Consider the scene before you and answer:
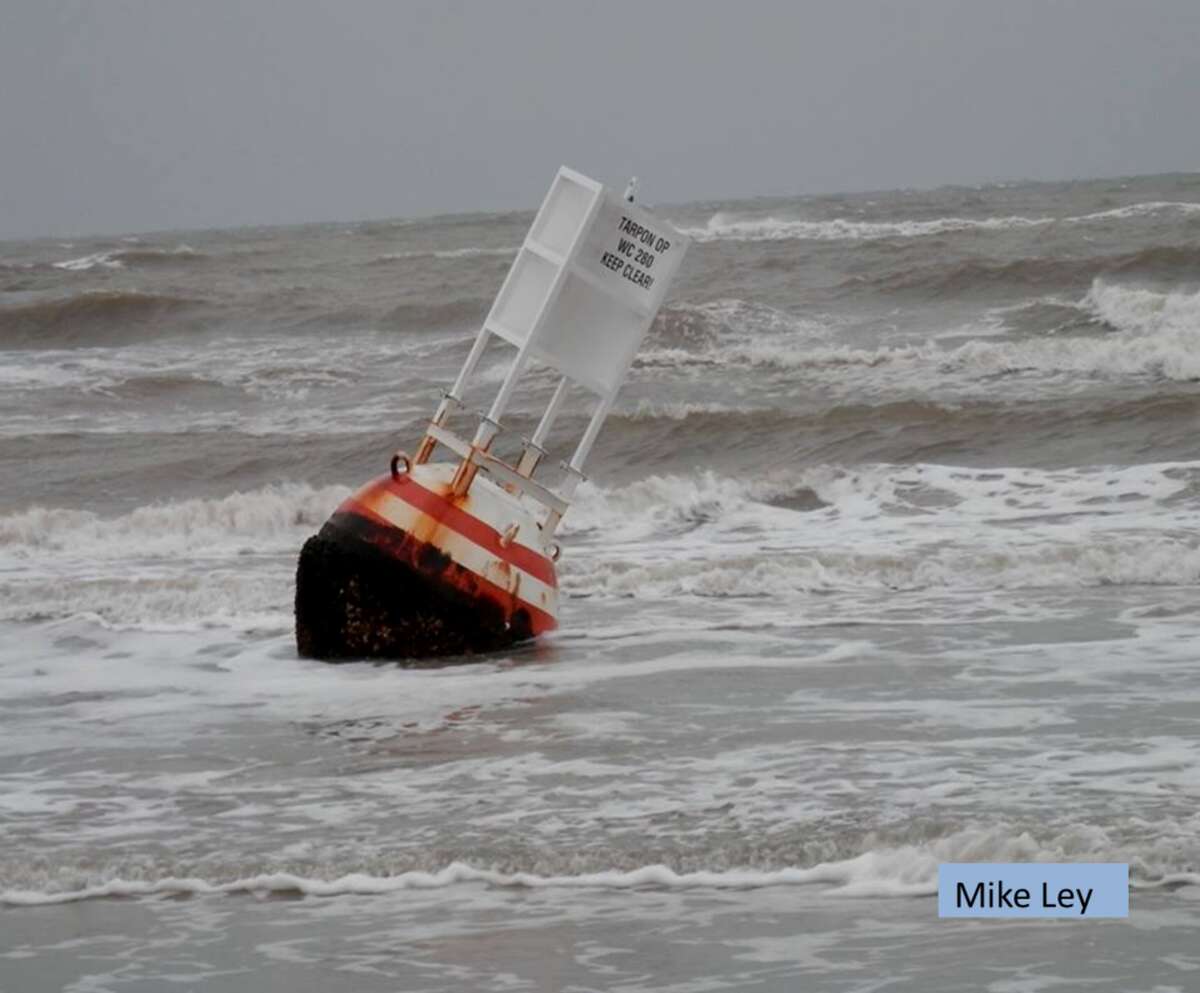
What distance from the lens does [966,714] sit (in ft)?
28.5

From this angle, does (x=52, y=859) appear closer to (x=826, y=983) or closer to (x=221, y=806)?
(x=221, y=806)

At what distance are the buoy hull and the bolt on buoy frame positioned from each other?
0.19 m

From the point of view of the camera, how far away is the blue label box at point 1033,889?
629cm

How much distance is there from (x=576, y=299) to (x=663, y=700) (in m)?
2.19

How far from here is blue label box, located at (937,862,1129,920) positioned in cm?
629

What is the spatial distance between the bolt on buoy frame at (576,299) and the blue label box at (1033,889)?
13.6 ft

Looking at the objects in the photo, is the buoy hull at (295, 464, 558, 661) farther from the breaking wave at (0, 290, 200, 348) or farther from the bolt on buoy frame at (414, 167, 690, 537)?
the breaking wave at (0, 290, 200, 348)

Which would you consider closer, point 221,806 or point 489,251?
point 221,806

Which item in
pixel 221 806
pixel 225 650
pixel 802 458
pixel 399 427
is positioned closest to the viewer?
pixel 221 806

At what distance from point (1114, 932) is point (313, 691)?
190 inches

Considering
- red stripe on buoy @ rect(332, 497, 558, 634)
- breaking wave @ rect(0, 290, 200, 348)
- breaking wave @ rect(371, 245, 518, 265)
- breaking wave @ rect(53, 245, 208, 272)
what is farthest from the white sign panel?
breaking wave @ rect(53, 245, 208, 272)

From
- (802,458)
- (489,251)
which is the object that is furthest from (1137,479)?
(489,251)

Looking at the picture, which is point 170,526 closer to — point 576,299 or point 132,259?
point 576,299

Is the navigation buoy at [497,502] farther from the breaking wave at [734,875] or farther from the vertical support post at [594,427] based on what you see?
the breaking wave at [734,875]
